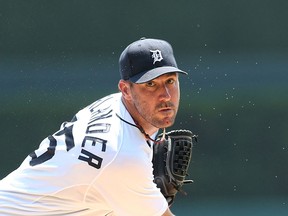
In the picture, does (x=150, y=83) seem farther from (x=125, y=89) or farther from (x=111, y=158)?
(x=111, y=158)

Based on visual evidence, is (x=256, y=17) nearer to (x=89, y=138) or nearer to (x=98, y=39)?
(x=98, y=39)

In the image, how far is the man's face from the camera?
250 cm

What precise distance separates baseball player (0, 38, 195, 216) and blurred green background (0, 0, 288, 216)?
2.60m

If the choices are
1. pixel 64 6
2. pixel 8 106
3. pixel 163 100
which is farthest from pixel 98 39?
pixel 163 100

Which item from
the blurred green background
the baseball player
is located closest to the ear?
the baseball player

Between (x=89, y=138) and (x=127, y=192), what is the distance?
0.70 feet

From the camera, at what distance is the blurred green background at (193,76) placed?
512cm

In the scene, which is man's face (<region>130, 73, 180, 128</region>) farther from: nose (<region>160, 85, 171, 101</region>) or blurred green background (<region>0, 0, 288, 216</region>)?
blurred green background (<region>0, 0, 288, 216</region>)

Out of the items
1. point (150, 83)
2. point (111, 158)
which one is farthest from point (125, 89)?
point (111, 158)

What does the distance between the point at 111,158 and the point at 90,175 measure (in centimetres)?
9

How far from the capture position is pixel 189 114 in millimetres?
5184

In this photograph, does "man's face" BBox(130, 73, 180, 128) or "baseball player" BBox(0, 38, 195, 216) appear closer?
"baseball player" BBox(0, 38, 195, 216)

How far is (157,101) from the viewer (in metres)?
2.50

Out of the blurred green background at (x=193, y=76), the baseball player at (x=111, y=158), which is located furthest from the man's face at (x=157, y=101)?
the blurred green background at (x=193, y=76)
